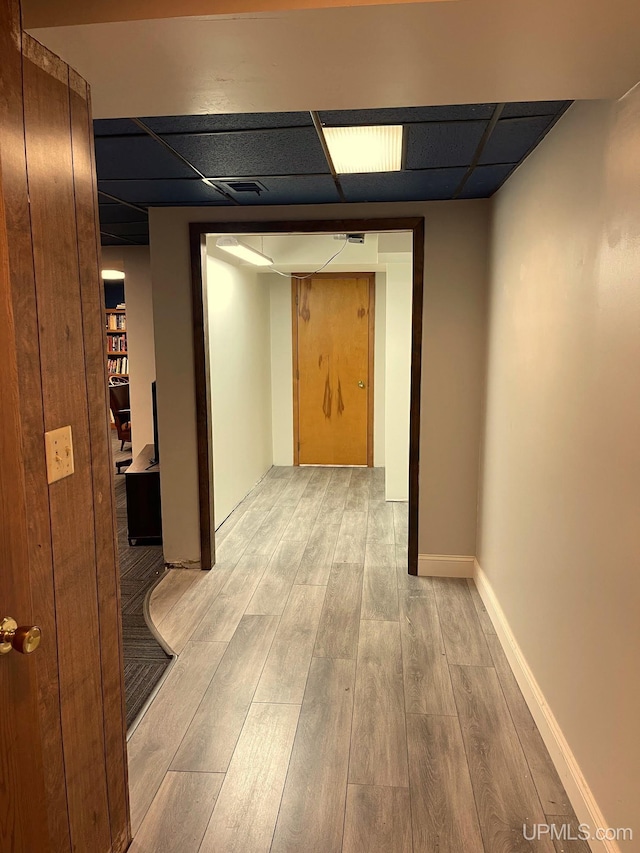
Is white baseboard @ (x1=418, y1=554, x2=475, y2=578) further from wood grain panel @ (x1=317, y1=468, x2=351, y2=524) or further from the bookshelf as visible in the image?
the bookshelf

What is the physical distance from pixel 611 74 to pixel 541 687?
6.58 feet

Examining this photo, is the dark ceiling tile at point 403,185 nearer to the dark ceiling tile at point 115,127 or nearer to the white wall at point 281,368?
the dark ceiling tile at point 115,127

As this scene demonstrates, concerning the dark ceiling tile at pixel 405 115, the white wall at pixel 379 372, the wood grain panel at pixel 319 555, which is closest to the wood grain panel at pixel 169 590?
the wood grain panel at pixel 319 555

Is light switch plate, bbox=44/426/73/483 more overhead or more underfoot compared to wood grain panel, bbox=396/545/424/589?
more overhead

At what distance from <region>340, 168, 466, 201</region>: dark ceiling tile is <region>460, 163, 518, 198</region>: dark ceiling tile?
0.07 metres

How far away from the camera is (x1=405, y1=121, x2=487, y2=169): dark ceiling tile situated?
2.12 meters

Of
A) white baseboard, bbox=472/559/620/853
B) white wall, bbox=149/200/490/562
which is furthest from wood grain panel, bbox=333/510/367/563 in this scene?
white baseboard, bbox=472/559/620/853

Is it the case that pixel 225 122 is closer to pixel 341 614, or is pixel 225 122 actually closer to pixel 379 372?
pixel 341 614

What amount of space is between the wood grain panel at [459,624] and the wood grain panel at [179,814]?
4.10 feet

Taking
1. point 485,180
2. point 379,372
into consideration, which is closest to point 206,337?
point 485,180

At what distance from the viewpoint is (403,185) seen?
3.01m

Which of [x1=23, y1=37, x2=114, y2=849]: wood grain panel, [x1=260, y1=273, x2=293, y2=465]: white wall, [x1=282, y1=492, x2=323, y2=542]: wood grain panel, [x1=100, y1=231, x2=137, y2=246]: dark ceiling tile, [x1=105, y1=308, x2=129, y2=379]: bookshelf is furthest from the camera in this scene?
[x1=105, y1=308, x2=129, y2=379]: bookshelf

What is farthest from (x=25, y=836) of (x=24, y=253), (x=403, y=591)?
(x=403, y=591)

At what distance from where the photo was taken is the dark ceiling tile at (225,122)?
198 centimetres
